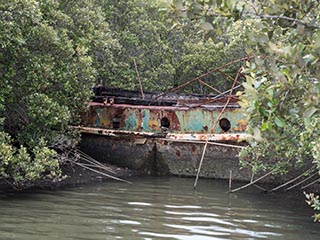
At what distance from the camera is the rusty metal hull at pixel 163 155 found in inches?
493

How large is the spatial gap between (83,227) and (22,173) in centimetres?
270

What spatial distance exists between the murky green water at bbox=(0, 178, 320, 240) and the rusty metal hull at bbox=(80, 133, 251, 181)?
4.39 ft

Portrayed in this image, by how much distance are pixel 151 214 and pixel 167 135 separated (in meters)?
4.54

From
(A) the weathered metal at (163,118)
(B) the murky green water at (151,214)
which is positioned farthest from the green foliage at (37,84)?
(A) the weathered metal at (163,118)

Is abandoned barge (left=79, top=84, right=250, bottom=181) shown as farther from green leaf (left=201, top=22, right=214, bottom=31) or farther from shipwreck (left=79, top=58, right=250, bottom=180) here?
green leaf (left=201, top=22, right=214, bottom=31)

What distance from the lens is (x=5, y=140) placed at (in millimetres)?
9422

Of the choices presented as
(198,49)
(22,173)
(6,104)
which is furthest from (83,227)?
(198,49)

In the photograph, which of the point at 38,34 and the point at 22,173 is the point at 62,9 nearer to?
the point at 38,34

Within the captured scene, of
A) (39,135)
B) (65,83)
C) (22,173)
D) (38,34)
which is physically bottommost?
(22,173)

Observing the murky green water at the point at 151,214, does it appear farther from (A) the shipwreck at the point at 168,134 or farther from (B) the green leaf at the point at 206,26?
(B) the green leaf at the point at 206,26

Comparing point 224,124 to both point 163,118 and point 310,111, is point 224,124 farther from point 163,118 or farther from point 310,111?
point 310,111

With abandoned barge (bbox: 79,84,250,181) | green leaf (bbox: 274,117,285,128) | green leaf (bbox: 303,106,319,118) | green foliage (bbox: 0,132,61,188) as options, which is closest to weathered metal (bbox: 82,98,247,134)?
abandoned barge (bbox: 79,84,250,181)

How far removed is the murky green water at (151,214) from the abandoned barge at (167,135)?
55.7 inches

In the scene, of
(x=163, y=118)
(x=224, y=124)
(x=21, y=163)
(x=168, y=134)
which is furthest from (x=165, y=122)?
(x=21, y=163)
